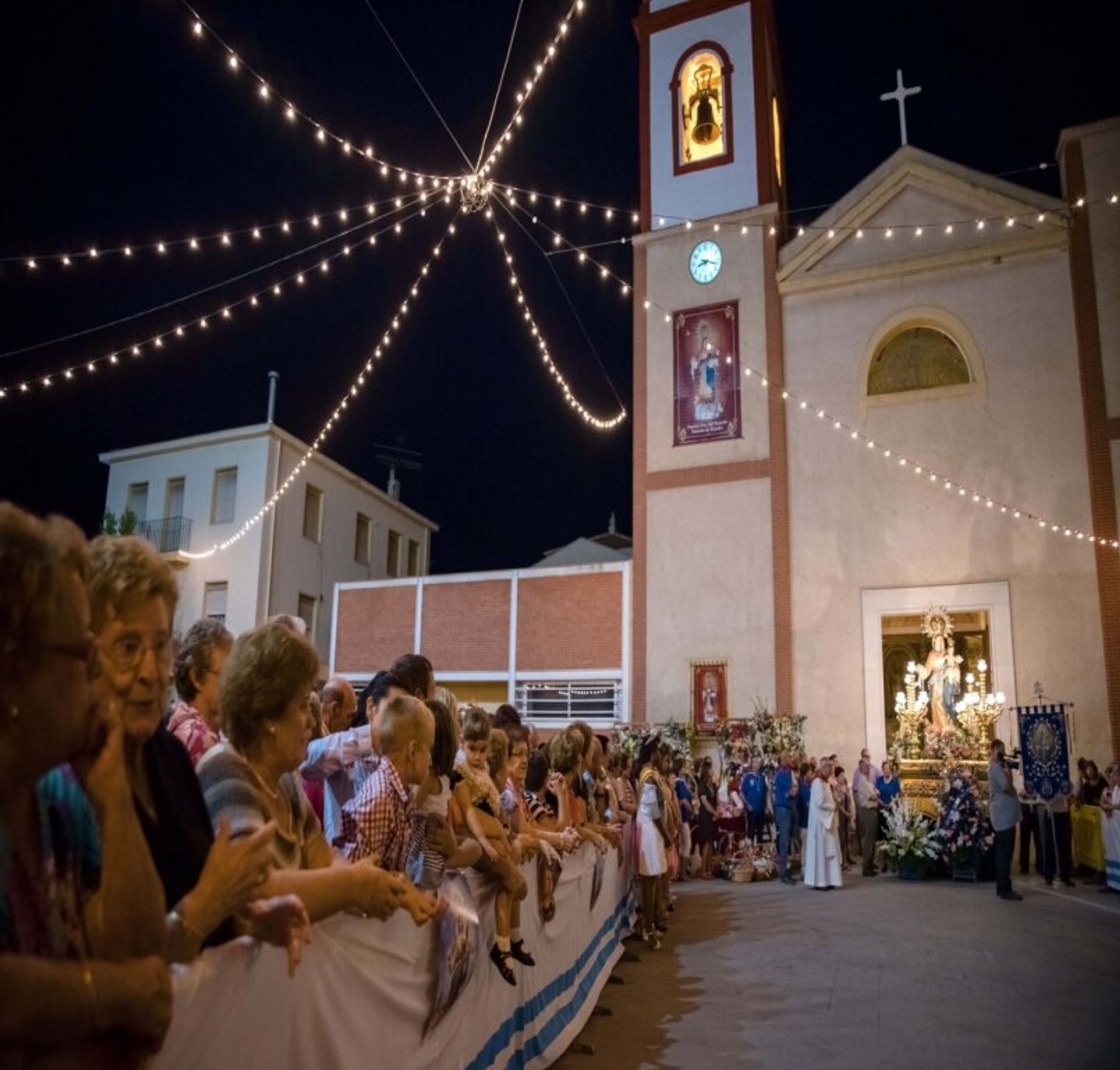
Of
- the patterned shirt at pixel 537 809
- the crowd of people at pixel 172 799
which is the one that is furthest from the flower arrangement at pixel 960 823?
the crowd of people at pixel 172 799

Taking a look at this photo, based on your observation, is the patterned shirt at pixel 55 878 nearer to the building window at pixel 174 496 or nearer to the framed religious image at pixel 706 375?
the framed religious image at pixel 706 375

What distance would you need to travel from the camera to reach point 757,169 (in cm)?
1795

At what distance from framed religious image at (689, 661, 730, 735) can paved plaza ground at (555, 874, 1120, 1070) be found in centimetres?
598

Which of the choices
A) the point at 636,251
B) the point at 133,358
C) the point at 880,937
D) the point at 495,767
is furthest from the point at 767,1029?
the point at 636,251

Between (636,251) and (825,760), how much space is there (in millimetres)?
11094

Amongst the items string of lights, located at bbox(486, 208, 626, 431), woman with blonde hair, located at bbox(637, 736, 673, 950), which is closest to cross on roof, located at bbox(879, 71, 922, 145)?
string of lights, located at bbox(486, 208, 626, 431)

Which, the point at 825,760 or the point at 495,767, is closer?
the point at 495,767

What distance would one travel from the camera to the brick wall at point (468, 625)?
1914 centimetres

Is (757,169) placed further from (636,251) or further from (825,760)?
(825,760)

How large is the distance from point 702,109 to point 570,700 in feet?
39.5

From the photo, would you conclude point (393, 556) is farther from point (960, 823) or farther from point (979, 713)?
point (960, 823)

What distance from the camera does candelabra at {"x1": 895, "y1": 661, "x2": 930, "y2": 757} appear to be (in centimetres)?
1414

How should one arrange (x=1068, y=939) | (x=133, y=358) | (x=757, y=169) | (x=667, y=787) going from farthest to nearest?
(x=757, y=169) < (x=133, y=358) < (x=667, y=787) < (x=1068, y=939)

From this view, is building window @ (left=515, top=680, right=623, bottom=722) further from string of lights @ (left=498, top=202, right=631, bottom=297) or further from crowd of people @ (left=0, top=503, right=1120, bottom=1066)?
crowd of people @ (left=0, top=503, right=1120, bottom=1066)
